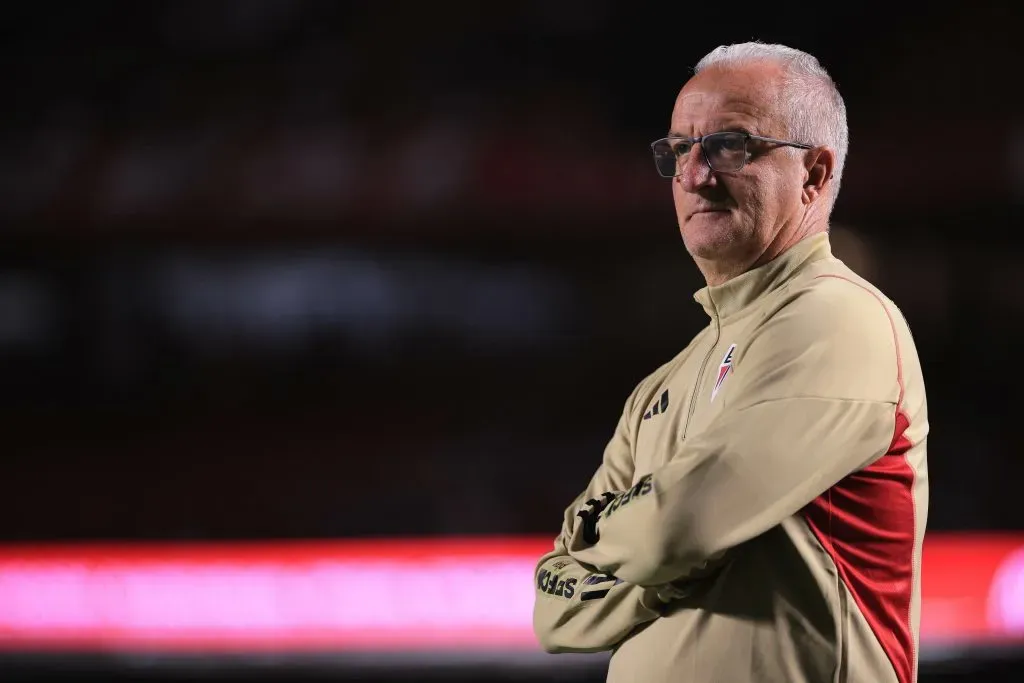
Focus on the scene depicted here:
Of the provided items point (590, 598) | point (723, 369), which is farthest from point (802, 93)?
point (590, 598)

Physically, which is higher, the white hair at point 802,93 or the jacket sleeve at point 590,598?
the white hair at point 802,93

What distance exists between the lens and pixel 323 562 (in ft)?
11.2

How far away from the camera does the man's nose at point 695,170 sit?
1.18 m

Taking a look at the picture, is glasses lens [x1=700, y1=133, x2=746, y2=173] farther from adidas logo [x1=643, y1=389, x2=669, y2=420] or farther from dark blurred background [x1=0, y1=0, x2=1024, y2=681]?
dark blurred background [x1=0, y1=0, x2=1024, y2=681]

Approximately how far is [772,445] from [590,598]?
0.31 metres

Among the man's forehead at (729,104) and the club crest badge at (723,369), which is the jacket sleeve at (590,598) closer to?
the club crest badge at (723,369)

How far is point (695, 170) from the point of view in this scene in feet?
3.92

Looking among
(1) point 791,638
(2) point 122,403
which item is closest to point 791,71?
(1) point 791,638

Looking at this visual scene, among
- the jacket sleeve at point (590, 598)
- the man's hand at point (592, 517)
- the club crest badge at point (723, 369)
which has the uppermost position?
the club crest badge at point (723, 369)

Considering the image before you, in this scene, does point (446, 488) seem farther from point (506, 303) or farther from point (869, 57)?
point (869, 57)

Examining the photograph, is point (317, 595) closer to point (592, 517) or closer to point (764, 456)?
point (592, 517)

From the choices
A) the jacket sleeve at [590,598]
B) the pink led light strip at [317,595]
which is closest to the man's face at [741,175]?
the jacket sleeve at [590,598]

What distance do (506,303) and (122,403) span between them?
128 centimetres

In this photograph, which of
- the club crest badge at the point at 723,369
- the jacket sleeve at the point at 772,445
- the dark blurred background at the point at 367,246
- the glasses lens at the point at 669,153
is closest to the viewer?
the jacket sleeve at the point at 772,445
